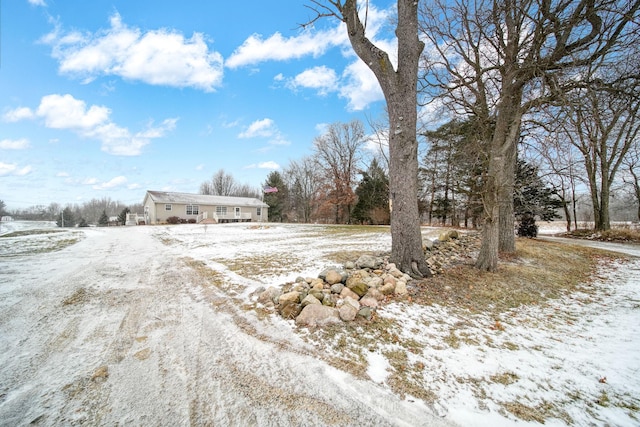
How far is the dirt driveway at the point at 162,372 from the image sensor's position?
5.26ft

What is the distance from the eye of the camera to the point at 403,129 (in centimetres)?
441

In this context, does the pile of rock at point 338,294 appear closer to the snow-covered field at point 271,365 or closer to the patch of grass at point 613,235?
the snow-covered field at point 271,365

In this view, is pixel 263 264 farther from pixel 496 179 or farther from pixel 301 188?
pixel 301 188

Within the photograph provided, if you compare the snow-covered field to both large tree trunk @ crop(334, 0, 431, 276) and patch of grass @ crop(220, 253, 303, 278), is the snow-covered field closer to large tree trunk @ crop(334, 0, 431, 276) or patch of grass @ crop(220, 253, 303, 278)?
patch of grass @ crop(220, 253, 303, 278)

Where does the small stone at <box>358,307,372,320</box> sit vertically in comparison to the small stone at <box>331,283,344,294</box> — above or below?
below

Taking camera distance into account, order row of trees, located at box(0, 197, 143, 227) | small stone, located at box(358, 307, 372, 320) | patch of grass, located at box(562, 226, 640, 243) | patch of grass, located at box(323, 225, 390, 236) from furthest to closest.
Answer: row of trees, located at box(0, 197, 143, 227) → patch of grass, located at box(323, 225, 390, 236) → patch of grass, located at box(562, 226, 640, 243) → small stone, located at box(358, 307, 372, 320)

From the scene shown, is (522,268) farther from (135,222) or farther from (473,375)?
(135,222)

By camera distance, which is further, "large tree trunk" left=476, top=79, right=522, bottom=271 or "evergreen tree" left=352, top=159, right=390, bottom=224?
"evergreen tree" left=352, top=159, right=390, bottom=224

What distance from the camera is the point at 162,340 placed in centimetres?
248

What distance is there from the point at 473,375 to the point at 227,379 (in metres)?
2.06

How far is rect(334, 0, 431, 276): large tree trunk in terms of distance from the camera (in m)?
4.41

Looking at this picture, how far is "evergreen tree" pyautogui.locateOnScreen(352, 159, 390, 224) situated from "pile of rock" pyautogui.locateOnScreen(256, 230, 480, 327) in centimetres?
2177

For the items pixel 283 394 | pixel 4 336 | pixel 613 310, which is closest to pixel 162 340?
pixel 283 394

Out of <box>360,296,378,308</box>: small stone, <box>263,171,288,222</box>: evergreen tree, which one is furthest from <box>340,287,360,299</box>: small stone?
<box>263,171,288,222</box>: evergreen tree
